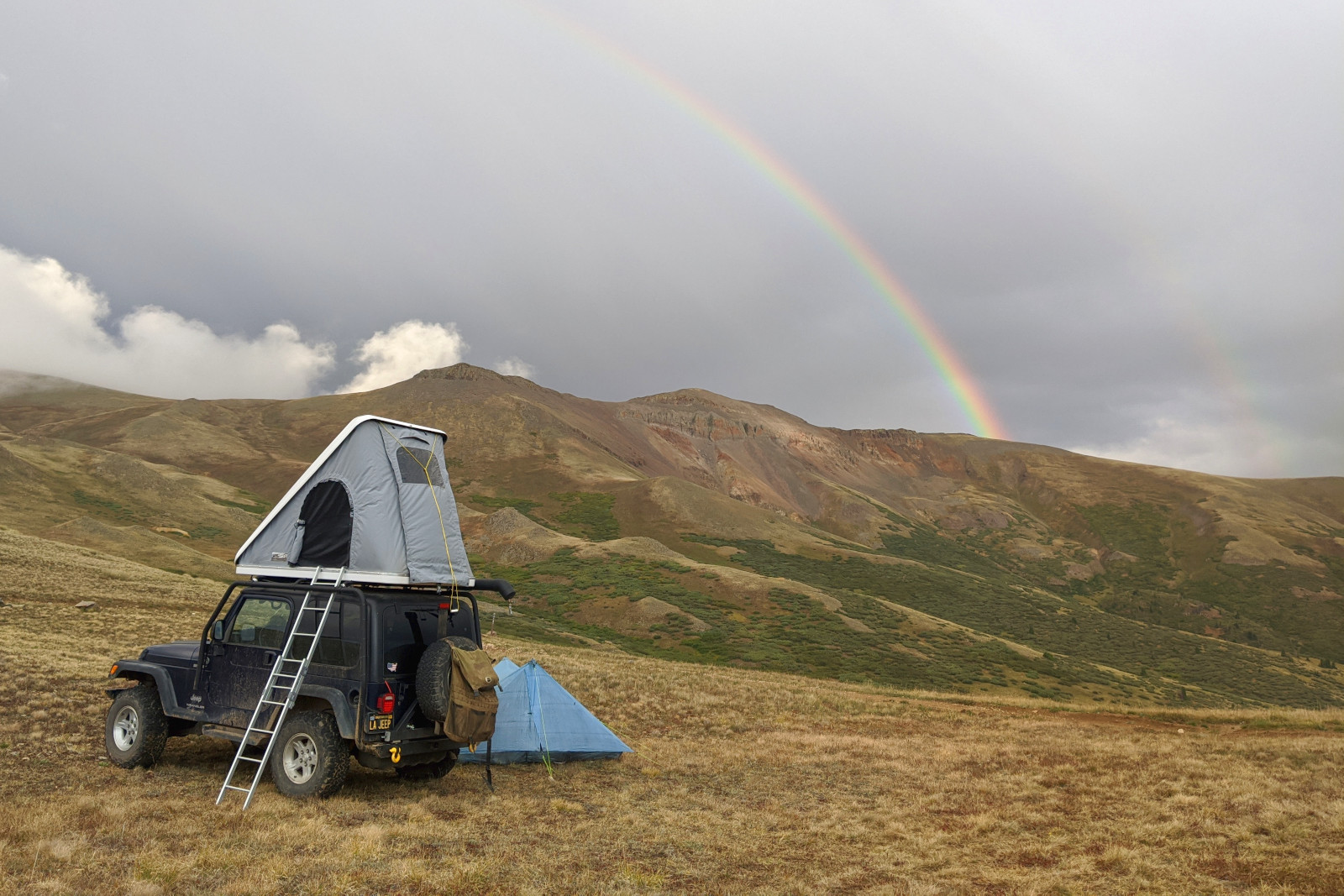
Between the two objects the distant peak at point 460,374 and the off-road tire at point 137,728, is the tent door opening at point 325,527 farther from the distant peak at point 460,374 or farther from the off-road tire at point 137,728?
the distant peak at point 460,374

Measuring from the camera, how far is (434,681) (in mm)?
10391

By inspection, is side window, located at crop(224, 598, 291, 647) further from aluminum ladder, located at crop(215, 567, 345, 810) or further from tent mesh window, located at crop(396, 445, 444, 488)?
tent mesh window, located at crop(396, 445, 444, 488)

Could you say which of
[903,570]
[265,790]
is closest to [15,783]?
[265,790]

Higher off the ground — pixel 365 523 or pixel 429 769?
pixel 365 523

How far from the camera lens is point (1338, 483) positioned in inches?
7377

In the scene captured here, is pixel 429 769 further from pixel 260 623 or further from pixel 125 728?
pixel 125 728

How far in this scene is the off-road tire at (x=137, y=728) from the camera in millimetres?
11166

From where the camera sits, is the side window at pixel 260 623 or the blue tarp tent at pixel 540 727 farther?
the blue tarp tent at pixel 540 727

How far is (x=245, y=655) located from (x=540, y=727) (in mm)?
5510

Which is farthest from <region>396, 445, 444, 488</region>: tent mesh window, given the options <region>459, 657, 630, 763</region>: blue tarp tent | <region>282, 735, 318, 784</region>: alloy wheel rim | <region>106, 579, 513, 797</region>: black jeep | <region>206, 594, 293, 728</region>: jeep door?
<region>459, 657, 630, 763</region>: blue tarp tent

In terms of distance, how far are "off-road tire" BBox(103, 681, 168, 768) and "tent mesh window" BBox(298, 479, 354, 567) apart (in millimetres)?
3150

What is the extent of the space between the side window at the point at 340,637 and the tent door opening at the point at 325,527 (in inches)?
30.9

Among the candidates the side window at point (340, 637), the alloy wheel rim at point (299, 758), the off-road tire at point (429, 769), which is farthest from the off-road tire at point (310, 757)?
the off-road tire at point (429, 769)

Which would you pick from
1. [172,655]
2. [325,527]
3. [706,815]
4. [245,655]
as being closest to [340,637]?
[325,527]
